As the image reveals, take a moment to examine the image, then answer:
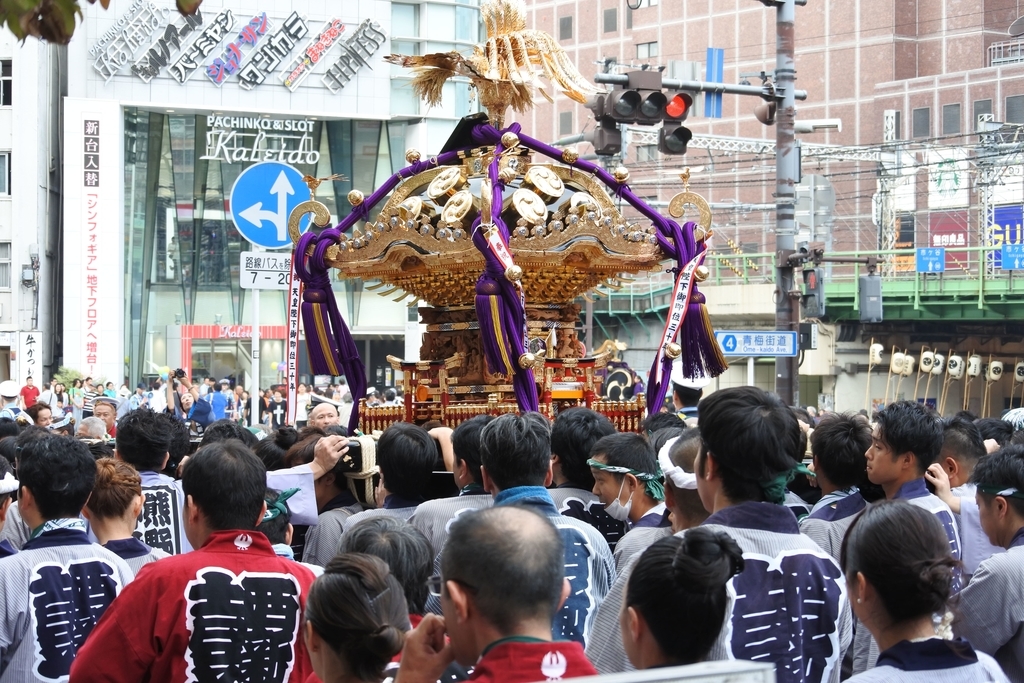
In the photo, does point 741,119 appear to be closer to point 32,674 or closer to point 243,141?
point 243,141

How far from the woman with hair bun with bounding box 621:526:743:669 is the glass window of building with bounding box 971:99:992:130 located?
31.0m

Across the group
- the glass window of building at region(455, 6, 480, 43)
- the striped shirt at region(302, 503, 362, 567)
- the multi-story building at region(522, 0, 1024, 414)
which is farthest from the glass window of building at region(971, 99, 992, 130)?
the striped shirt at region(302, 503, 362, 567)

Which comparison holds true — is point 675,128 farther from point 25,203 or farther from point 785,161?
point 25,203

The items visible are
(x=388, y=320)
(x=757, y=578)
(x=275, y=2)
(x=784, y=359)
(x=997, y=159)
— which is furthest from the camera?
(x=388, y=320)

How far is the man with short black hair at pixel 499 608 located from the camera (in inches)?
97.9

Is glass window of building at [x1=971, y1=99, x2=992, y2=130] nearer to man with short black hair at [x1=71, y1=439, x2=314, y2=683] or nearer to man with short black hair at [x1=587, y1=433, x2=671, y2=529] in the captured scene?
man with short black hair at [x1=587, y1=433, x2=671, y2=529]

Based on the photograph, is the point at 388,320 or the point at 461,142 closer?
the point at 461,142

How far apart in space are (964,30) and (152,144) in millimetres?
20726

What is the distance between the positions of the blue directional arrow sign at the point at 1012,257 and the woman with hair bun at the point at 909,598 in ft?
71.5

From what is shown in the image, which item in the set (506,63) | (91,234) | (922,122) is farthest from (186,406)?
(922,122)

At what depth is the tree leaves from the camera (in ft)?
9.53

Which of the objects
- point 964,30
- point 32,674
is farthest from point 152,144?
point 32,674

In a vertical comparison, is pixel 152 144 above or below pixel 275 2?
below

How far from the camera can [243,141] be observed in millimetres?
32188
